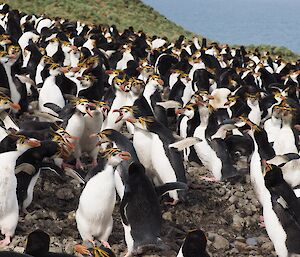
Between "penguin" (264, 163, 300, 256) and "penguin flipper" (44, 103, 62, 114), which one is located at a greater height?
"penguin" (264, 163, 300, 256)

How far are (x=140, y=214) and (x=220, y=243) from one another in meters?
1.00

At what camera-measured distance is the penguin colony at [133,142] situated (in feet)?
15.7

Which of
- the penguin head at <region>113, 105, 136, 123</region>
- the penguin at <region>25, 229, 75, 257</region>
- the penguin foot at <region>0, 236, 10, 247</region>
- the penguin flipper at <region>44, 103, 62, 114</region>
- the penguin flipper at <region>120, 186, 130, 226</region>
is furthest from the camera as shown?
the penguin flipper at <region>44, 103, 62, 114</region>

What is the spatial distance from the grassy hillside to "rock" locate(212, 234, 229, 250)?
17887mm

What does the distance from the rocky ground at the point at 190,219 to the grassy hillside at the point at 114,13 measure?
16903mm

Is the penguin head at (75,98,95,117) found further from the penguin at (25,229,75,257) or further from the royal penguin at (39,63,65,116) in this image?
the penguin at (25,229,75,257)

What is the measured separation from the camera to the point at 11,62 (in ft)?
25.9

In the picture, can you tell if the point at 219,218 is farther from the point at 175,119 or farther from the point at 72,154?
the point at 175,119

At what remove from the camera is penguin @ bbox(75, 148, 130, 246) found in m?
4.76

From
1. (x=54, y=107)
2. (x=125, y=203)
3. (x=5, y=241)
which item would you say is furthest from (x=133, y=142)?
(x=5, y=241)

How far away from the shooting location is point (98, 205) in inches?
187

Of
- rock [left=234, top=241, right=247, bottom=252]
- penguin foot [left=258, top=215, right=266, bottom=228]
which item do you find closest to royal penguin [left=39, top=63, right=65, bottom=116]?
penguin foot [left=258, top=215, right=266, bottom=228]

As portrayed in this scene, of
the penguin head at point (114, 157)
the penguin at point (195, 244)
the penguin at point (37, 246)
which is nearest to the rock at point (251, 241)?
the penguin head at point (114, 157)

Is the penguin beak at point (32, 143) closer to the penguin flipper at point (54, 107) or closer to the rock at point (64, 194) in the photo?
the rock at point (64, 194)
